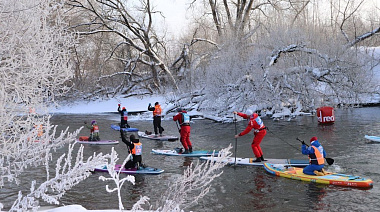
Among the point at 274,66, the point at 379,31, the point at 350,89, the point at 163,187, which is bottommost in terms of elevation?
the point at 163,187

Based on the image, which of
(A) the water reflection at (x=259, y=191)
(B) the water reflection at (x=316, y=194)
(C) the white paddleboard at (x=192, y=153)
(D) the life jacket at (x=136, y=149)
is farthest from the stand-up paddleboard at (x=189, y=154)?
(B) the water reflection at (x=316, y=194)

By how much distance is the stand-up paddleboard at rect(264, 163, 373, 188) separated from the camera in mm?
9591

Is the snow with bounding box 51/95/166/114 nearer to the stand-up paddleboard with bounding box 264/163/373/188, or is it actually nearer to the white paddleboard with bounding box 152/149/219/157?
the white paddleboard with bounding box 152/149/219/157

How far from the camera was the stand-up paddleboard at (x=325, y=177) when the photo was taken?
31.5 ft

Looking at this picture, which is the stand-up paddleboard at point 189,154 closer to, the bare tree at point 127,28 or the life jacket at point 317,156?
the life jacket at point 317,156

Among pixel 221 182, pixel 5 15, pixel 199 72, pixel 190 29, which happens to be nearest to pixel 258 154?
pixel 221 182

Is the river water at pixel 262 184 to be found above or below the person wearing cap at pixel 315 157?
below

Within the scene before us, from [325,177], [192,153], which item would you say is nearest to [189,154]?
[192,153]

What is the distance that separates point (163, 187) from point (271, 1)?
31458 mm

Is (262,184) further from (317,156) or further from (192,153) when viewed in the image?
(192,153)

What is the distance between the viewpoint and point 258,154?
1275 cm

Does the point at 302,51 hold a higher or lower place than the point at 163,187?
higher

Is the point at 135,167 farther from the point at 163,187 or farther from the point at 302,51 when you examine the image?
the point at 302,51

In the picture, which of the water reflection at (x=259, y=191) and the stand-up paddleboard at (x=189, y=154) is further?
the stand-up paddleboard at (x=189, y=154)
